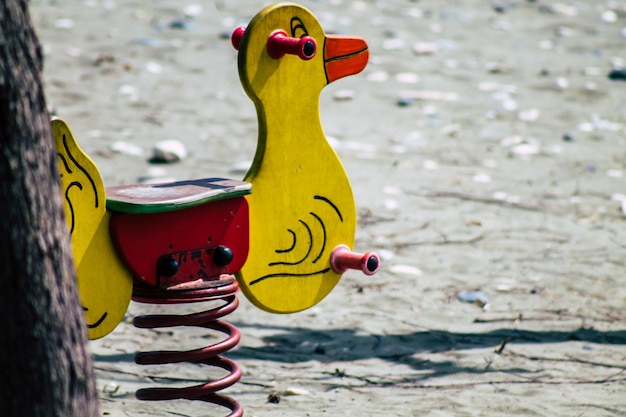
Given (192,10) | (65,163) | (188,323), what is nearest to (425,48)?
(192,10)

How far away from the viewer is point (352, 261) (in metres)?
2.79

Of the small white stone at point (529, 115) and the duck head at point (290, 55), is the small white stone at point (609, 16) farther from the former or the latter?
the duck head at point (290, 55)

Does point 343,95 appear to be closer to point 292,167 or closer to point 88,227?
point 292,167

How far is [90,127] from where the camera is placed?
6188mm

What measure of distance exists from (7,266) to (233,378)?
3.49 feet

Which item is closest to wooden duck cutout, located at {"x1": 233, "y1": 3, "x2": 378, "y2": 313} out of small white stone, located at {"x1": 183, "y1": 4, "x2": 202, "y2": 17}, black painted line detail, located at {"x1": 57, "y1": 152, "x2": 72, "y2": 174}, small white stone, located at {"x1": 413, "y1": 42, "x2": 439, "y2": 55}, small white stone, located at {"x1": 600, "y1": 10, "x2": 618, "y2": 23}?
black painted line detail, located at {"x1": 57, "y1": 152, "x2": 72, "y2": 174}

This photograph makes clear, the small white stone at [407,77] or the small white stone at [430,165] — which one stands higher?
the small white stone at [407,77]

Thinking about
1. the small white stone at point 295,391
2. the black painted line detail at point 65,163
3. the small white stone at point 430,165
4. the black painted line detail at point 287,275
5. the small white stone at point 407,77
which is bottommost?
the small white stone at point 430,165

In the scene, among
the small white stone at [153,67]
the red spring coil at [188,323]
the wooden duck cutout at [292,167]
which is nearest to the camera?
the red spring coil at [188,323]

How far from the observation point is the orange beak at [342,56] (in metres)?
2.78

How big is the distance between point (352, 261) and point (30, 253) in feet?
4.01

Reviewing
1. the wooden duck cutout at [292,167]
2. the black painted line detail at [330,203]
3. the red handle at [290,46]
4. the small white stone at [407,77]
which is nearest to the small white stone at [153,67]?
the small white stone at [407,77]

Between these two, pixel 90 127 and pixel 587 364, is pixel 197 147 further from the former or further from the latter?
pixel 587 364

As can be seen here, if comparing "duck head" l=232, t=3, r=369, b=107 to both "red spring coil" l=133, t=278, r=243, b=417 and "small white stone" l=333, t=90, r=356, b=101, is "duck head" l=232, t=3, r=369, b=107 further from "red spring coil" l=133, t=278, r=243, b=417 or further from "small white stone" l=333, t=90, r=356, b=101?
"small white stone" l=333, t=90, r=356, b=101
